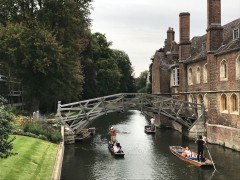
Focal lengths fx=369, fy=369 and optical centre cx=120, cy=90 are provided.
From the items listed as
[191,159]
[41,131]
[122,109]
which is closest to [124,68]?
[122,109]

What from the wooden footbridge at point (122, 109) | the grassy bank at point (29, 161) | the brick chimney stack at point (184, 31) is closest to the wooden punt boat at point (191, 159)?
the wooden footbridge at point (122, 109)

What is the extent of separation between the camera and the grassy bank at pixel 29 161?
14.3 metres

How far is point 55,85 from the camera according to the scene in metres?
33.0

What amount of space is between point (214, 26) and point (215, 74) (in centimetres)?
370

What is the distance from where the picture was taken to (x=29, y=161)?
54.6 feet

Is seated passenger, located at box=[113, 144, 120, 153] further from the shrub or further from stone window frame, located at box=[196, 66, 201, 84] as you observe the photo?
stone window frame, located at box=[196, 66, 201, 84]

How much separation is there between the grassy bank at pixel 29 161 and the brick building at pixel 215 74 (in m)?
12.3

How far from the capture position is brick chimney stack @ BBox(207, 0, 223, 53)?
28.5m

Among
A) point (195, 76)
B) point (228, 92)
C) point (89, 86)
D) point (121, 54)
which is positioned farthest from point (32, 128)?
point (121, 54)

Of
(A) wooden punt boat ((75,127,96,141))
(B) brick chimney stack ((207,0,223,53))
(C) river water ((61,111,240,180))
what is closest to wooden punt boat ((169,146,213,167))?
(C) river water ((61,111,240,180))

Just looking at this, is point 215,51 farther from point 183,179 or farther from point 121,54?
point 121,54

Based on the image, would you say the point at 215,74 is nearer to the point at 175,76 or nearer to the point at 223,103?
the point at 223,103

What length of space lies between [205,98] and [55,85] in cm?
1317

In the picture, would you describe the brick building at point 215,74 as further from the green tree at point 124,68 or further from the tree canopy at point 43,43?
the green tree at point 124,68
